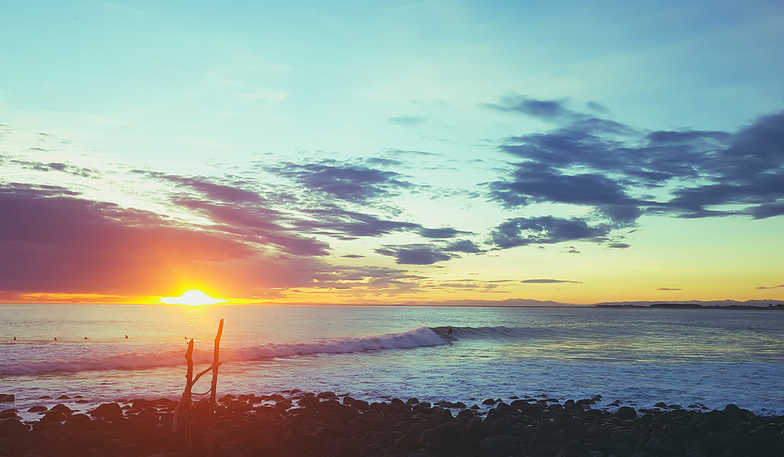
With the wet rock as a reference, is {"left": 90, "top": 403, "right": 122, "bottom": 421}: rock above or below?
above

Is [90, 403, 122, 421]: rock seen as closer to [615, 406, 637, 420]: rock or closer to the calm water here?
the calm water

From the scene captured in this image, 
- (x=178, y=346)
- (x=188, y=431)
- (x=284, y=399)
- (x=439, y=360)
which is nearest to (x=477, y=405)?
(x=284, y=399)

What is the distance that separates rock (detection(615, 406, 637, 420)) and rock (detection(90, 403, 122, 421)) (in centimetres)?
1755

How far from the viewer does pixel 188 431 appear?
14.4 metres

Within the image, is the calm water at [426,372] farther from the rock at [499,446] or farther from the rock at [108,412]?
the rock at [499,446]

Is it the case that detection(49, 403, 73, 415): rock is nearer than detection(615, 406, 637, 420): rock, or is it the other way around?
detection(49, 403, 73, 415): rock

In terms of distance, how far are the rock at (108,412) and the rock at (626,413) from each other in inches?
691

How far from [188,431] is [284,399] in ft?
27.8

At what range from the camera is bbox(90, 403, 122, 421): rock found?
59.3 ft

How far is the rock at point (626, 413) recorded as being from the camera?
63.3ft

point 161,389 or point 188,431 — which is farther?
point 161,389

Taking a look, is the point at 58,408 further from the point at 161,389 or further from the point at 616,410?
the point at 616,410

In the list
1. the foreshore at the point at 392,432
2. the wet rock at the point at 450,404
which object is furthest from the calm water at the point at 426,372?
the foreshore at the point at 392,432

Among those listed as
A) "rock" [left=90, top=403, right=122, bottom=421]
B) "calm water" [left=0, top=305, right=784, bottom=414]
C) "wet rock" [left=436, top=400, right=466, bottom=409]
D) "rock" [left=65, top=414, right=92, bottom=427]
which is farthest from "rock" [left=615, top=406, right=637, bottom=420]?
"rock" [left=65, top=414, right=92, bottom=427]
